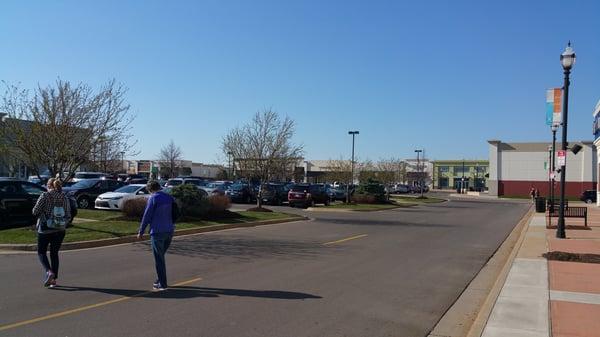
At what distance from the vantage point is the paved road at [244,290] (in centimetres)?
718

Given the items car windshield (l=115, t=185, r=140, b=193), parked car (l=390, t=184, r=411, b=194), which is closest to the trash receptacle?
car windshield (l=115, t=185, r=140, b=193)

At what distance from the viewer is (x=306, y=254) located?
47.1 feet

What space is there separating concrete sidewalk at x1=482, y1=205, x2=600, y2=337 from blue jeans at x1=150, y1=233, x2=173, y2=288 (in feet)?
15.9

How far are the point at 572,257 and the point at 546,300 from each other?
5.67 meters

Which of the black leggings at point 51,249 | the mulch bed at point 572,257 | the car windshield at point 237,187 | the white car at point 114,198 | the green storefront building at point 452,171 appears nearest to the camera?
the black leggings at point 51,249

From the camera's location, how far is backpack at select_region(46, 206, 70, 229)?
959cm

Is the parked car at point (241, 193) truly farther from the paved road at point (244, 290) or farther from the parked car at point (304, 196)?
the paved road at point (244, 290)

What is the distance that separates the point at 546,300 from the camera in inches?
352

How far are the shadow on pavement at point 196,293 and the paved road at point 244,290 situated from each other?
0.05 ft

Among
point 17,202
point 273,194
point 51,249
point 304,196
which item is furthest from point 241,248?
point 273,194

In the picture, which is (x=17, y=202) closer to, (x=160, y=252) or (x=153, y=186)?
(x=153, y=186)

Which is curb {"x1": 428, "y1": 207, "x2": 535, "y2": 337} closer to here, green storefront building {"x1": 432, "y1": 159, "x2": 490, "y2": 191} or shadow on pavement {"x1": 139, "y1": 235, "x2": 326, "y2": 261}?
shadow on pavement {"x1": 139, "y1": 235, "x2": 326, "y2": 261}

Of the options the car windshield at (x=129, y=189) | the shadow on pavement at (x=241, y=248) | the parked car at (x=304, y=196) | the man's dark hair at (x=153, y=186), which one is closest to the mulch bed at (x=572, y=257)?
the shadow on pavement at (x=241, y=248)

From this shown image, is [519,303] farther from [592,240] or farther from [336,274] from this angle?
[592,240]
